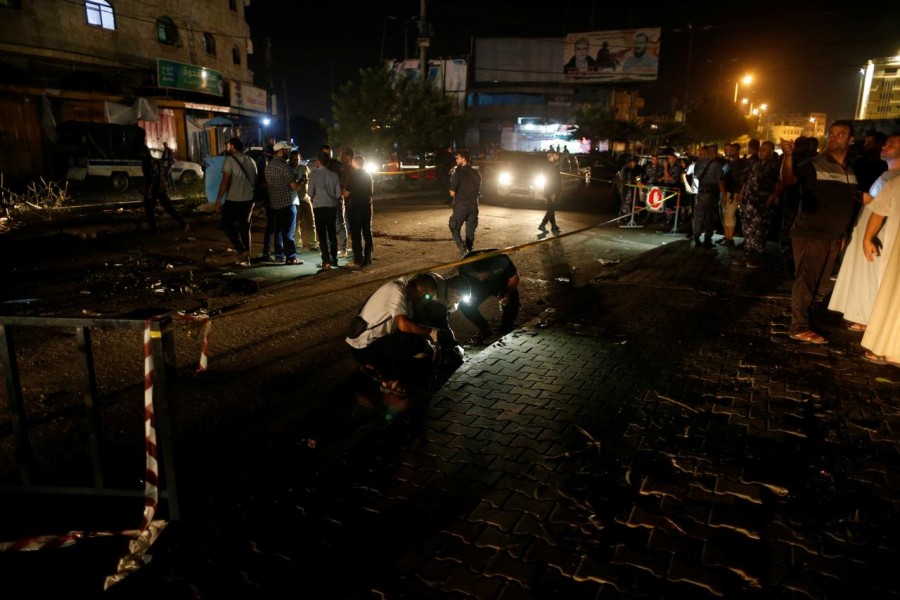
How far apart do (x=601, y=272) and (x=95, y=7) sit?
25.3 m

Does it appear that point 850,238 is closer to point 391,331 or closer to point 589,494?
point 589,494

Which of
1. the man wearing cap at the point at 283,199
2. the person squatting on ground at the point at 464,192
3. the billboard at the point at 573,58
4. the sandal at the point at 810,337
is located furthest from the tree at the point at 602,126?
the sandal at the point at 810,337

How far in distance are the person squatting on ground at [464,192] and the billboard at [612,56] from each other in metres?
43.4

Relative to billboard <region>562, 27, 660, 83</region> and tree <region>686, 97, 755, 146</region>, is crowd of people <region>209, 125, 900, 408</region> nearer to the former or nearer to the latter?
billboard <region>562, 27, 660, 83</region>

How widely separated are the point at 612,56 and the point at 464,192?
1747 inches

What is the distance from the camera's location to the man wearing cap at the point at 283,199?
9.20 m

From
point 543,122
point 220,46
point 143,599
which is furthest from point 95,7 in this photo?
point 543,122

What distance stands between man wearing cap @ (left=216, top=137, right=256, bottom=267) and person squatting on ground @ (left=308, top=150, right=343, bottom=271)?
1.06 m

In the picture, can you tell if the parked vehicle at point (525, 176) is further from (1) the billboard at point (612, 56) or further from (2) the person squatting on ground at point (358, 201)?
(1) the billboard at point (612, 56)

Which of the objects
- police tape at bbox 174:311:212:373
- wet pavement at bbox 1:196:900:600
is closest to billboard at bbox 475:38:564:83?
wet pavement at bbox 1:196:900:600

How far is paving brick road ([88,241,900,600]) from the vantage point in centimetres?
270

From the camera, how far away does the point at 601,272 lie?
31.9ft

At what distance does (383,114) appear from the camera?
25.1 metres

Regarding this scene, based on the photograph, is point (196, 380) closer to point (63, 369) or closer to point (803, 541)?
point (63, 369)
